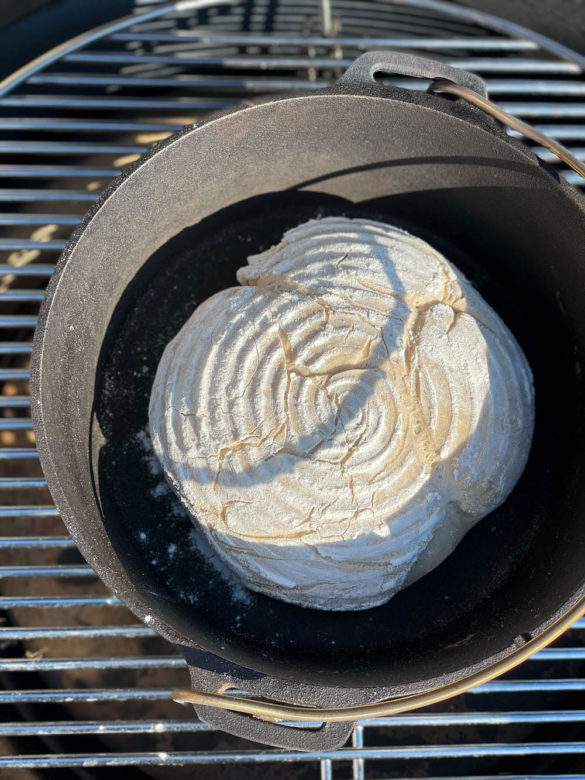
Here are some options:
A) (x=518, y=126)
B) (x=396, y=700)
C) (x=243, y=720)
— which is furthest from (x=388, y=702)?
(x=518, y=126)

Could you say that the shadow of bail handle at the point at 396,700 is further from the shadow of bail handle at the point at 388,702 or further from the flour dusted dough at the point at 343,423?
the flour dusted dough at the point at 343,423

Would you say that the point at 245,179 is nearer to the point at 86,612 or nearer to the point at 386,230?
the point at 386,230

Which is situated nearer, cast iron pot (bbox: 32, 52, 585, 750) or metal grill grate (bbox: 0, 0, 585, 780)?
cast iron pot (bbox: 32, 52, 585, 750)

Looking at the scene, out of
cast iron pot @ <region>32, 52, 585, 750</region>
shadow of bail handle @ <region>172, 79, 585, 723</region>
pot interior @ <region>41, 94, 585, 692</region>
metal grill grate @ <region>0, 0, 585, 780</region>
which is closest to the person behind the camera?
shadow of bail handle @ <region>172, 79, 585, 723</region>

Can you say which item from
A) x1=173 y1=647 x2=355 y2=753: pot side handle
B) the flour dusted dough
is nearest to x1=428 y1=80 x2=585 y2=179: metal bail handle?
the flour dusted dough

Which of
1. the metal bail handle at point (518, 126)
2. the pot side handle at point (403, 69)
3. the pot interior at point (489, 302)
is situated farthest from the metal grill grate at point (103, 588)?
the metal bail handle at point (518, 126)

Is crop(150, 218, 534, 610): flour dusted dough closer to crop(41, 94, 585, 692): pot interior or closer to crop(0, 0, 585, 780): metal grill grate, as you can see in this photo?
Answer: crop(41, 94, 585, 692): pot interior
